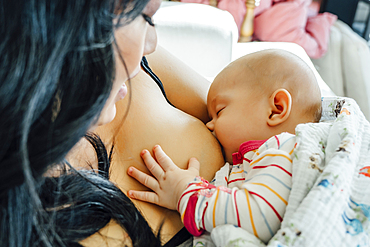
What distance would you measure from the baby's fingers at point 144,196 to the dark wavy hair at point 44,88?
0.18 meters

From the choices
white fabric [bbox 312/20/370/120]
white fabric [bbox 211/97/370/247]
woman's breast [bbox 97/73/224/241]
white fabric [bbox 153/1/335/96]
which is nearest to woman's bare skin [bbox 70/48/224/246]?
woman's breast [bbox 97/73/224/241]

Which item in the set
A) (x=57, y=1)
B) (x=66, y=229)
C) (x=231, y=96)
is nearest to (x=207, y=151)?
(x=231, y=96)

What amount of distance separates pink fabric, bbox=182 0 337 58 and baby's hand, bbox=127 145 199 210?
2107mm

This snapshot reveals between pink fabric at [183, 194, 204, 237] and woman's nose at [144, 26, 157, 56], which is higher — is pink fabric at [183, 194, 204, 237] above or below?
below

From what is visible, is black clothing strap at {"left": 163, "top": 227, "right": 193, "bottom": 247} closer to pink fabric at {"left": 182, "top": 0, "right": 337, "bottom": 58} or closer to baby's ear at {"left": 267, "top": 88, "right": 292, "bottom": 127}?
baby's ear at {"left": 267, "top": 88, "right": 292, "bottom": 127}

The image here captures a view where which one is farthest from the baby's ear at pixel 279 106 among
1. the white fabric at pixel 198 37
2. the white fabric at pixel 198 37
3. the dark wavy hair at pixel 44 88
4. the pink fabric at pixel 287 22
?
the pink fabric at pixel 287 22

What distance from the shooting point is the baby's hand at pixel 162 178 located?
68cm

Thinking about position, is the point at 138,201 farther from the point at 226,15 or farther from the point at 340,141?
the point at 226,15

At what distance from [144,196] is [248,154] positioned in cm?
30

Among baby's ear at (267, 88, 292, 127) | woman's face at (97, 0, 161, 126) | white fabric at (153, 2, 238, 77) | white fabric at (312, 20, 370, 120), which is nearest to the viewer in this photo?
woman's face at (97, 0, 161, 126)

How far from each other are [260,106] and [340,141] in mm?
276

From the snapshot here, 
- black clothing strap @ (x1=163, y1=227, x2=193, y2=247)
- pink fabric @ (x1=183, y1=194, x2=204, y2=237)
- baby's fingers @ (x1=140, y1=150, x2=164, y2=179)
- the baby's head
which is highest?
the baby's head

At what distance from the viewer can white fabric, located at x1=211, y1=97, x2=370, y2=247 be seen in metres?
0.51

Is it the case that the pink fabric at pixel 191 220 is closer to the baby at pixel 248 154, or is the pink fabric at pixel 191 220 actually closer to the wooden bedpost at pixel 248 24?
the baby at pixel 248 154
